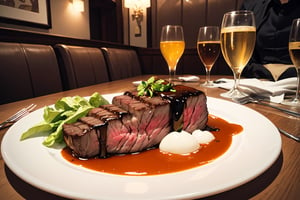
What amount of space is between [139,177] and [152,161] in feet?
0.55

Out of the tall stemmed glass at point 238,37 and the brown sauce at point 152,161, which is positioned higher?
the tall stemmed glass at point 238,37

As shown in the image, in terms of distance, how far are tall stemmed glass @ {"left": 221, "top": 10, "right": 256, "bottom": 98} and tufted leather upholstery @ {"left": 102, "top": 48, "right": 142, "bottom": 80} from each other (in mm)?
2376

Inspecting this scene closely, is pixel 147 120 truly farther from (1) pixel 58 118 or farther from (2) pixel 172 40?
(2) pixel 172 40

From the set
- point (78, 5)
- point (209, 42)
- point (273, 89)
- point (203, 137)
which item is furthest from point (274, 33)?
point (78, 5)

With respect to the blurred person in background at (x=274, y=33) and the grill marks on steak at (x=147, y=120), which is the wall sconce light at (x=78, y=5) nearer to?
the blurred person in background at (x=274, y=33)

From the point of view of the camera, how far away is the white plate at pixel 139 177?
431 mm

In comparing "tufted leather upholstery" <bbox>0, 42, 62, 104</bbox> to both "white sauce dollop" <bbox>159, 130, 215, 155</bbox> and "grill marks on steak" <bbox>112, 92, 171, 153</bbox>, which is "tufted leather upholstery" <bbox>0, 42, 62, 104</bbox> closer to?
"grill marks on steak" <bbox>112, 92, 171, 153</bbox>

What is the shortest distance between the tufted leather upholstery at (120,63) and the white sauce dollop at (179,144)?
9.57 feet

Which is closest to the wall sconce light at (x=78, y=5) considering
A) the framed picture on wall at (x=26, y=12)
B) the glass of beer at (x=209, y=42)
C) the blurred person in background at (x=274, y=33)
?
the framed picture on wall at (x=26, y=12)

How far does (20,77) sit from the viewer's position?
222 cm

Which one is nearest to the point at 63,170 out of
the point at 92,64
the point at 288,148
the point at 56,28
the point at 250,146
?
the point at 250,146

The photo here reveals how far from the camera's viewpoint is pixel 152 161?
0.70 metres

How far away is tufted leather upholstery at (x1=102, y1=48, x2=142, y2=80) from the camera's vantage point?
355cm

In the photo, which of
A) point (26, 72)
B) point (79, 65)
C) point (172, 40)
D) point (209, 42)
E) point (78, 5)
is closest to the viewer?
point (209, 42)
